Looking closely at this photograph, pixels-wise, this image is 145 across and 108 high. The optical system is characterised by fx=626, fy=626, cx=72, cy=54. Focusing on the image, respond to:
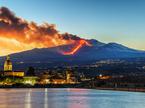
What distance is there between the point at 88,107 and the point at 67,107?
273 cm

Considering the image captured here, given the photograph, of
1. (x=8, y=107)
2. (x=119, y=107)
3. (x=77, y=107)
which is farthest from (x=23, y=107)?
(x=119, y=107)

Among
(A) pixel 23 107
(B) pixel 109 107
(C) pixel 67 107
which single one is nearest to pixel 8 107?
(A) pixel 23 107

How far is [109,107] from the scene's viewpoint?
7862 cm

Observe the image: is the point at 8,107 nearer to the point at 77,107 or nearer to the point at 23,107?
the point at 23,107

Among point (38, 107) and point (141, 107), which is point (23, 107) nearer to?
point (38, 107)

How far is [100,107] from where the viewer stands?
260ft

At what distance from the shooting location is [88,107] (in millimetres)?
80062

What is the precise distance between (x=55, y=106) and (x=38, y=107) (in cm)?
353

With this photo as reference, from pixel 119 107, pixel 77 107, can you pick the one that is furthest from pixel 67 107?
pixel 119 107

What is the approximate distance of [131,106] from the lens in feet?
265

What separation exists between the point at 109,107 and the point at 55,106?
23.6 feet

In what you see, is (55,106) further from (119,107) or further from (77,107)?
(119,107)

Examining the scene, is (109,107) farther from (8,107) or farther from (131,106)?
(8,107)

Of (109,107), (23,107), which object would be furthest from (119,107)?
(23,107)
